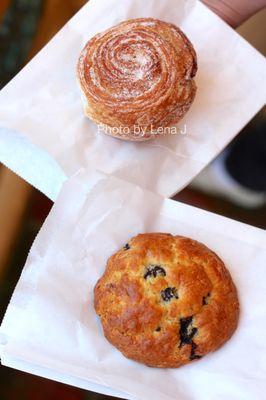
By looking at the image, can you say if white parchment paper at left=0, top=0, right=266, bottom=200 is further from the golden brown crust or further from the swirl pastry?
the golden brown crust

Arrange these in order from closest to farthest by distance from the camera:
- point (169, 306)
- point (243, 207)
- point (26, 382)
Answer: point (169, 306), point (26, 382), point (243, 207)

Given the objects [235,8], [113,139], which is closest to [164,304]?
[113,139]

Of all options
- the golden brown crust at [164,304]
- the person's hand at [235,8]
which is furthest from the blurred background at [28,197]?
the golden brown crust at [164,304]

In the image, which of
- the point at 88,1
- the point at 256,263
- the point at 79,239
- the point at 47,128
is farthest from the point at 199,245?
the point at 88,1

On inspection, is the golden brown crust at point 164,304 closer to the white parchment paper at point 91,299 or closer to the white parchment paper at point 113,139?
the white parchment paper at point 91,299

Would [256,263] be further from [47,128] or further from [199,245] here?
[47,128]

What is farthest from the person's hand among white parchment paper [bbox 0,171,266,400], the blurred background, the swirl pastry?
white parchment paper [bbox 0,171,266,400]
